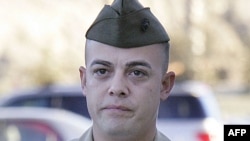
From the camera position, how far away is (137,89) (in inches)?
141

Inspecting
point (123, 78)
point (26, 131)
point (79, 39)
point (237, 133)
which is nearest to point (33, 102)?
point (26, 131)

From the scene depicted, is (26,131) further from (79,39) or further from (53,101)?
(79,39)

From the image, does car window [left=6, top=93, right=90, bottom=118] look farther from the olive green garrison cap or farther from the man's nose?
the man's nose

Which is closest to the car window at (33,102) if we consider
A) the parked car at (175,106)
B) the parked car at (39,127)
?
the parked car at (175,106)

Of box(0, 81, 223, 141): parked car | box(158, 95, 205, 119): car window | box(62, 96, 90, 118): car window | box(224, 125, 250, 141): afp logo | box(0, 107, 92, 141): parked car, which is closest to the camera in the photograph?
box(224, 125, 250, 141): afp logo

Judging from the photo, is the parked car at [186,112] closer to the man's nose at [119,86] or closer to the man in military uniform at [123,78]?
the man in military uniform at [123,78]

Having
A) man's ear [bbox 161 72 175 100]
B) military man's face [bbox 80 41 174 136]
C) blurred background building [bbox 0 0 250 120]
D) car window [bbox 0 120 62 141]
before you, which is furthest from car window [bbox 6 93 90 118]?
blurred background building [bbox 0 0 250 120]

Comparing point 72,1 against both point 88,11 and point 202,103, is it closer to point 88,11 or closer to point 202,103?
point 88,11

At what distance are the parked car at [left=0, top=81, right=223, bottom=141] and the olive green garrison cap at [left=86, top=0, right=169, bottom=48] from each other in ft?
29.1

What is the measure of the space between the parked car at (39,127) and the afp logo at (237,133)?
3811mm

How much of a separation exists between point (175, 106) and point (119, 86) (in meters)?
10.6

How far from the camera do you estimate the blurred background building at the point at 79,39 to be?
98.5ft

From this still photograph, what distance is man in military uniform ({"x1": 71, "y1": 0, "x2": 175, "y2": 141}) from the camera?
355 centimetres

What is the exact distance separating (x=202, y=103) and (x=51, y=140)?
17.0 feet
